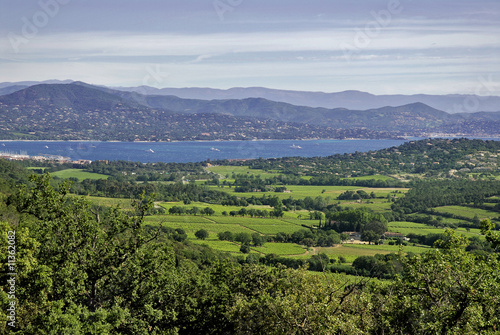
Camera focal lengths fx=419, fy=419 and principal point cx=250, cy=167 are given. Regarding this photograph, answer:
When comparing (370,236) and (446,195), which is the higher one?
(446,195)

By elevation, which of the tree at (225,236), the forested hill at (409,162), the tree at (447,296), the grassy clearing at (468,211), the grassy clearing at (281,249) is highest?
the tree at (447,296)

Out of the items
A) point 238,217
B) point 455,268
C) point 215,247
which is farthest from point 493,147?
point 455,268

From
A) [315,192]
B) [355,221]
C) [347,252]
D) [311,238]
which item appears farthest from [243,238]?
[315,192]

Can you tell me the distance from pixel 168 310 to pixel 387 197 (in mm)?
71841

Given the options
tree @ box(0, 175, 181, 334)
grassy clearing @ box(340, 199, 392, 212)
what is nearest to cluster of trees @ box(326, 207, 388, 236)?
grassy clearing @ box(340, 199, 392, 212)

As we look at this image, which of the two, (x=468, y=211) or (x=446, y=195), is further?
(x=446, y=195)

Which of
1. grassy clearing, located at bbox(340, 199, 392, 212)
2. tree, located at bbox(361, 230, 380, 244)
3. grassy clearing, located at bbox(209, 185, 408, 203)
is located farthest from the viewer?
grassy clearing, located at bbox(209, 185, 408, 203)

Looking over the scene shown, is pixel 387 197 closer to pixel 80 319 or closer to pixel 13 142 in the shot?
pixel 80 319

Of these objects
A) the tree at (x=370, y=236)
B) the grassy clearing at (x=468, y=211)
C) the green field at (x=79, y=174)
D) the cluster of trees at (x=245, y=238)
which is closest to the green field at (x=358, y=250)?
the tree at (x=370, y=236)

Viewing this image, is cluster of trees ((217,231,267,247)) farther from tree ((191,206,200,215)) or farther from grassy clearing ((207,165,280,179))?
grassy clearing ((207,165,280,179))

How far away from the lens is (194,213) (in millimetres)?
66000

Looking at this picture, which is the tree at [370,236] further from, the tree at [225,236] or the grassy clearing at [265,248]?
the tree at [225,236]

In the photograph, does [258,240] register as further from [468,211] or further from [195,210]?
[468,211]

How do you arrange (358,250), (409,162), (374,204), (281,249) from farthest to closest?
1. (409,162)
2. (374,204)
3. (358,250)
4. (281,249)
